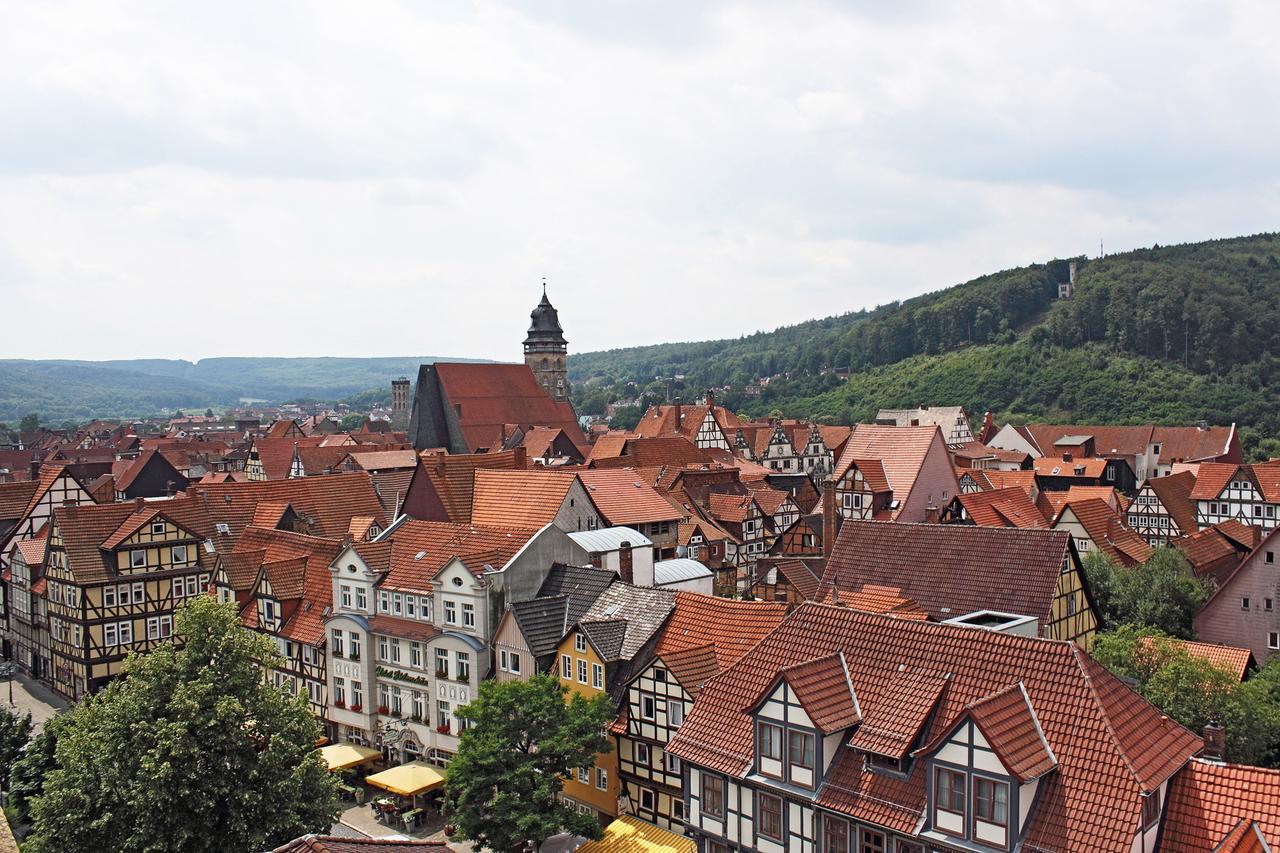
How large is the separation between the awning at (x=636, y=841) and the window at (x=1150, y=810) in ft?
38.6

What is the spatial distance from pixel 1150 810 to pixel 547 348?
115 meters

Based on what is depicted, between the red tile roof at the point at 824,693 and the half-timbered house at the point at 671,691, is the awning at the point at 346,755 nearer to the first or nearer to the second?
the half-timbered house at the point at 671,691

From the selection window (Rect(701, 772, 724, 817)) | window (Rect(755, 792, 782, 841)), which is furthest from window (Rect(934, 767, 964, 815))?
window (Rect(701, 772, 724, 817))

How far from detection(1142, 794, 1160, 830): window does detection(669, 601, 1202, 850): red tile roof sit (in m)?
0.20

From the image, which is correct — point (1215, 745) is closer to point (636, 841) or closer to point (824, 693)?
point (824, 693)

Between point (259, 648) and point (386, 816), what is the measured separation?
10.2 meters

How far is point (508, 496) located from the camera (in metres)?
46.2

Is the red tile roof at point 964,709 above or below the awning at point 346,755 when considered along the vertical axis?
above

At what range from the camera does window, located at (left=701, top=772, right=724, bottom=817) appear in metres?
24.0

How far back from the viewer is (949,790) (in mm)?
19688

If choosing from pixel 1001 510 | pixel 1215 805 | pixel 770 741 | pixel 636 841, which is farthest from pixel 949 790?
pixel 1001 510

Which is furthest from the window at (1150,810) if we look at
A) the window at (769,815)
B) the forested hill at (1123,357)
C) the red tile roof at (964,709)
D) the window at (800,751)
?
the forested hill at (1123,357)

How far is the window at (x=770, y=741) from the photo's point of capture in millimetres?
22594

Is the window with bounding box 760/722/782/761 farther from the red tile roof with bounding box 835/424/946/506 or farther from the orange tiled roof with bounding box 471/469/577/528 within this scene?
the red tile roof with bounding box 835/424/946/506
